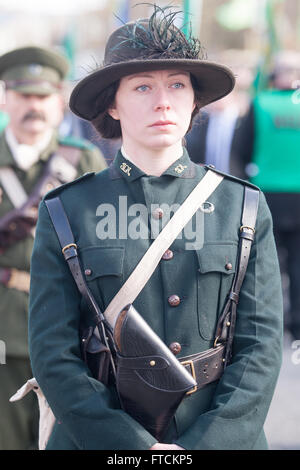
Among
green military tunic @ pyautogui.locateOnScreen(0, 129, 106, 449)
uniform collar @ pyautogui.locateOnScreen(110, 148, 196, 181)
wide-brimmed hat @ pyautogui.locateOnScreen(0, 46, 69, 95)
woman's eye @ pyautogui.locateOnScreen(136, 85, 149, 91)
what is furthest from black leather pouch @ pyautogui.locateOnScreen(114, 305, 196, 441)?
wide-brimmed hat @ pyautogui.locateOnScreen(0, 46, 69, 95)

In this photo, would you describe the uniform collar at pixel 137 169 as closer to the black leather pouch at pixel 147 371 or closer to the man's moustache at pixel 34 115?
the black leather pouch at pixel 147 371

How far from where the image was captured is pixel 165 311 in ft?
8.82

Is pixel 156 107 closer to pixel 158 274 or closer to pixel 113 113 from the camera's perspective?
pixel 113 113

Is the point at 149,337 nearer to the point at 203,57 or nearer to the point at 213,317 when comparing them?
the point at 213,317

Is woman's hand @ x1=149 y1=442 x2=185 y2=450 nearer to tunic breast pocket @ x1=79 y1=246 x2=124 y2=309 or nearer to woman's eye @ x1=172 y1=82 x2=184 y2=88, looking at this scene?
tunic breast pocket @ x1=79 y1=246 x2=124 y2=309

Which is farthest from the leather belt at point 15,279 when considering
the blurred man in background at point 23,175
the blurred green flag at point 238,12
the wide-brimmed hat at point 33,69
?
the blurred green flag at point 238,12

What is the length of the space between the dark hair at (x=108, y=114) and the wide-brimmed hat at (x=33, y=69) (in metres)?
2.08

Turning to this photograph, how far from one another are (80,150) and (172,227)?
235 centimetres

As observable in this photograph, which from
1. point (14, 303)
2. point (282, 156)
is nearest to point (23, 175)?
point (14, 303)

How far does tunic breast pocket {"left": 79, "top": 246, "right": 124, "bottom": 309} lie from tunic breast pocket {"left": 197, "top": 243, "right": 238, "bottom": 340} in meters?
0.25

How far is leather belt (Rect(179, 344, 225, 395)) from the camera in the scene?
265 centimetres

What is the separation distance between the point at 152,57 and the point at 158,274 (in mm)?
670

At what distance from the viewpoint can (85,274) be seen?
2684 mm
